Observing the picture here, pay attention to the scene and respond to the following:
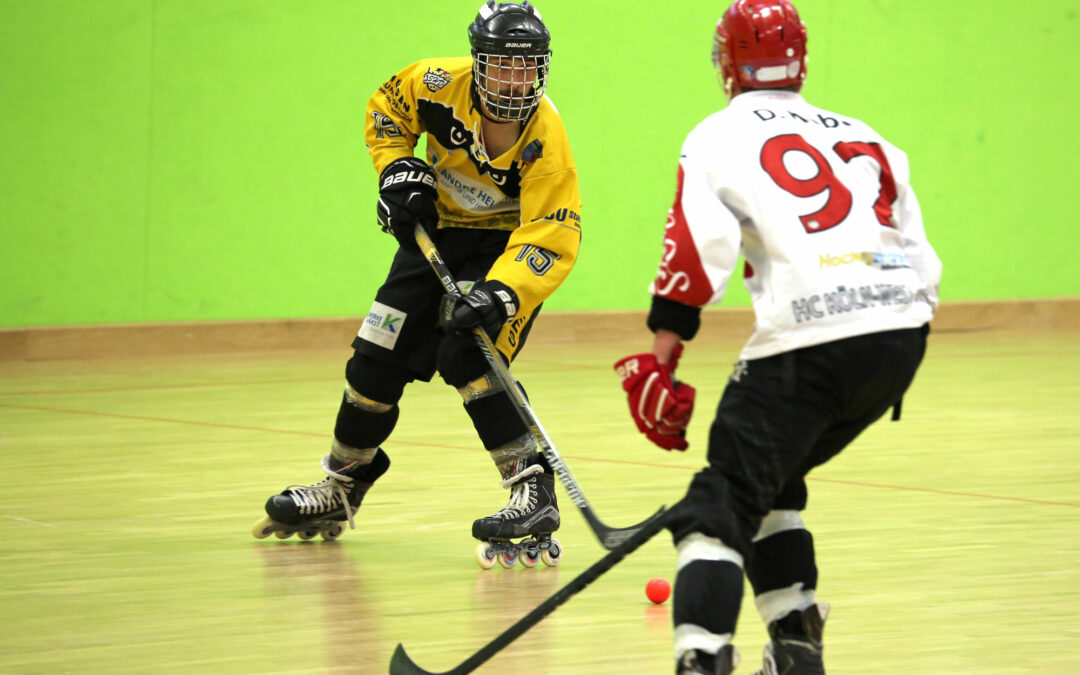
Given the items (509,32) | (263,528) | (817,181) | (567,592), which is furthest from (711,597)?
(263,528)

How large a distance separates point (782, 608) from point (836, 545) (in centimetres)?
125

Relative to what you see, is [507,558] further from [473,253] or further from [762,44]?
[762,44]

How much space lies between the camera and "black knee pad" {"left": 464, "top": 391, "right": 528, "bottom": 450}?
12.0ft

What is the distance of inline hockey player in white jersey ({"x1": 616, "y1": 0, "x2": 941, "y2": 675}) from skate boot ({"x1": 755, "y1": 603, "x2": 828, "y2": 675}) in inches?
10.2

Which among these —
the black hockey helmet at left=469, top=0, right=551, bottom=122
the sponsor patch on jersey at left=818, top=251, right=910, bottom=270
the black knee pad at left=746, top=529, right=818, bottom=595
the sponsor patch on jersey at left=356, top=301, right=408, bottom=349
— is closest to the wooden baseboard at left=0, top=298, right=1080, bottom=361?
the sponsor patch on jersey at left=356, top=301, right=408, bottom=349

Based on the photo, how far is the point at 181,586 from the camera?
3.35 meters

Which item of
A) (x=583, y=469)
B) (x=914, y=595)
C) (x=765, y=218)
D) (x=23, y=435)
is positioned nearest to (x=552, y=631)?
(x=914, y=595)

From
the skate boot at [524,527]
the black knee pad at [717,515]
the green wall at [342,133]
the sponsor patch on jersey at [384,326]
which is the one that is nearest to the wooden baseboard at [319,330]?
the green wall at [342,133]

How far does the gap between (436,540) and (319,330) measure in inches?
162

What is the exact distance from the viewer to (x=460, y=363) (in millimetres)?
3633

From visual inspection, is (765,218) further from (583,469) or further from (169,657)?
(583,469)

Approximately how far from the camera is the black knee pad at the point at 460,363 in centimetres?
360

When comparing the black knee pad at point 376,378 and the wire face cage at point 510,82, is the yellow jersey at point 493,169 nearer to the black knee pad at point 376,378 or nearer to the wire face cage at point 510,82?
the wire face cage at point 510,82

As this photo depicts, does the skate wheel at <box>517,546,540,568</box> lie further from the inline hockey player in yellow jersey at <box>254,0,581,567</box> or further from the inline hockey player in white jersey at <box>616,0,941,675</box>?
the inline hockey player in white jersey at <box>616,0,941,675</box>
